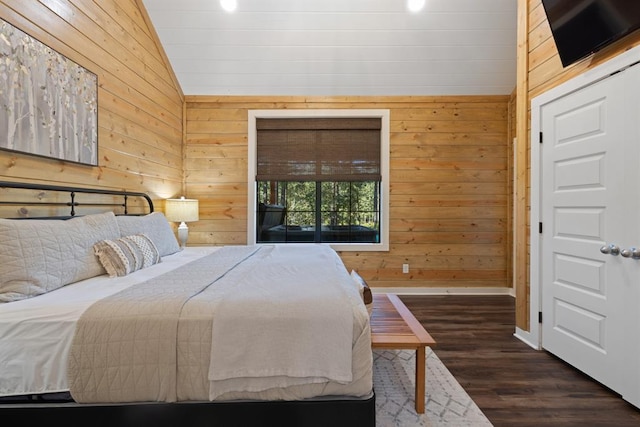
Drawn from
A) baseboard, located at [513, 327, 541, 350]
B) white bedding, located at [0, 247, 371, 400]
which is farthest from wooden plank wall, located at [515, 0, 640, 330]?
white bedding, located at [0, 247, 371, 400]

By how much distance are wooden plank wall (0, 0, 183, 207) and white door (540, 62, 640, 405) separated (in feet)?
12.0

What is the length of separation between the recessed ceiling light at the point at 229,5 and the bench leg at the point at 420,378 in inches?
139

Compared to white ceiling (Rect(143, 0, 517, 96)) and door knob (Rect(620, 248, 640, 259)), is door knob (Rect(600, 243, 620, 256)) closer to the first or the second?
door knob (Rect(620, 248, 640, 259))

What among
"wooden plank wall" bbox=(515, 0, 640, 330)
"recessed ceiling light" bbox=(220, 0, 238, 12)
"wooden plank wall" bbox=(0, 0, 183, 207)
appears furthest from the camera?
"recessed ceiling light" bbox=(220, 0, 238, 12)

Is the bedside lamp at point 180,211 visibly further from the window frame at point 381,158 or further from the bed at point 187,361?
the bed at point 187,361

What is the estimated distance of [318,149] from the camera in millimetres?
4020

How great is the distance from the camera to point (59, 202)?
7.07ft

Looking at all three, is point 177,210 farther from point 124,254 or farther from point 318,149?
point 318,149

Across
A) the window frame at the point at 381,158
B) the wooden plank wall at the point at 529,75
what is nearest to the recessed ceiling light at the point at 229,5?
the window frame at the point at 381,158

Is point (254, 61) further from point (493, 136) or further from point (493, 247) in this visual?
point (493, 247)

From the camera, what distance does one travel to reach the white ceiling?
314 cm

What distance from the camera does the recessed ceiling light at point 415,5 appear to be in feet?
10.0

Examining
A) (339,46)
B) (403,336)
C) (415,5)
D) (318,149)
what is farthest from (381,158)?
(403,336)

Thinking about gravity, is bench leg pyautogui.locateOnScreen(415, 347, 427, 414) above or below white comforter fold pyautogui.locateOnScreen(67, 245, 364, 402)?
below
